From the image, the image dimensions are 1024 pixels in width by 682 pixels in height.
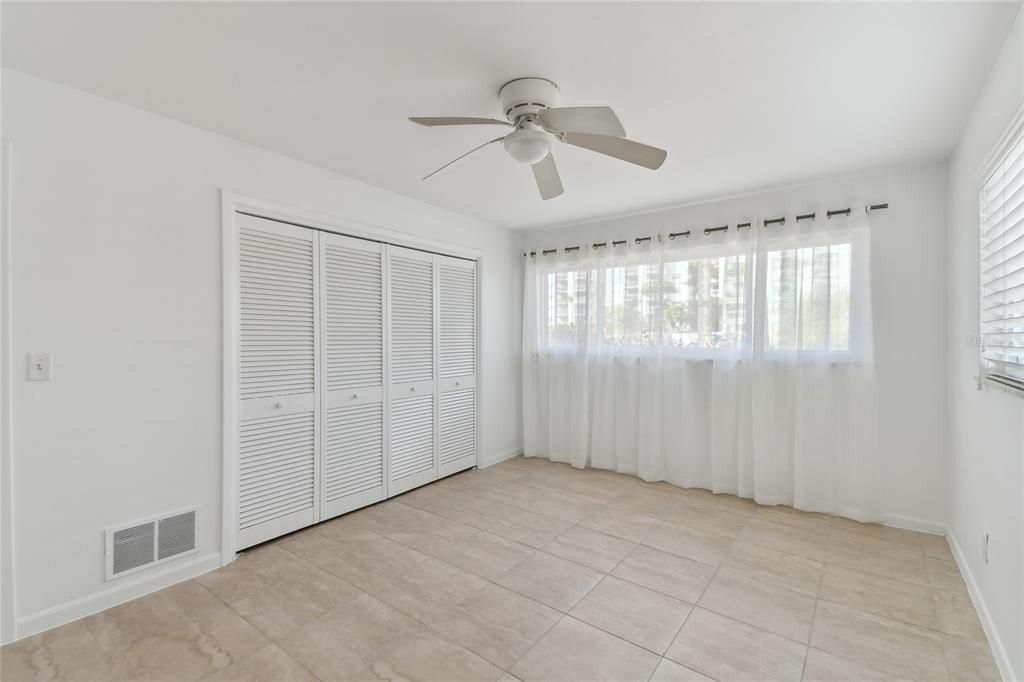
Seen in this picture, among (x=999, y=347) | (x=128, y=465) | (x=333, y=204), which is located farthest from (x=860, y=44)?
(x=128, y=465)

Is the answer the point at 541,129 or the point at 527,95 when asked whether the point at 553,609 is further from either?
the point at 527,95

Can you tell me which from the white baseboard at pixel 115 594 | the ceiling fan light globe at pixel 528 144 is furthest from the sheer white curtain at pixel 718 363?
the white baseboard at pixel 115 594

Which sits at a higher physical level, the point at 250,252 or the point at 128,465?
the point at 250,252

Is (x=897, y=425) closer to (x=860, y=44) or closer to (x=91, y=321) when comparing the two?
(x=860, y=44)

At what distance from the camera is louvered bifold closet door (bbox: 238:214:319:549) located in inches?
110

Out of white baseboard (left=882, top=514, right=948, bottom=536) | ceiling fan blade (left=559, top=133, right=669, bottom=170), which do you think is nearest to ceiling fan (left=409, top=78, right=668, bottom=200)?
ceiling fan blade (left=559, top=133, right=669, bottom=170)

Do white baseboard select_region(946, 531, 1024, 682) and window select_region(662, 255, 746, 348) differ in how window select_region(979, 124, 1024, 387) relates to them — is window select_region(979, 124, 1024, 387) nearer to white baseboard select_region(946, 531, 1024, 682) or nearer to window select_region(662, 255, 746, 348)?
white baseboard select_region(946, 531, 1024, 682)

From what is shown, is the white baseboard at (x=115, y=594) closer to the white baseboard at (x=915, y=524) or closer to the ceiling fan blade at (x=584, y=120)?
the ceiling fan blade at (x=584, y=120)

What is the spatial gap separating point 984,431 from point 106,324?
4163 mm

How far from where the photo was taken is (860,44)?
1.77 metres

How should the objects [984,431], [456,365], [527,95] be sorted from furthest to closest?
[456,365] → [984,431] → [527,95]

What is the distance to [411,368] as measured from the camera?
3865 mm

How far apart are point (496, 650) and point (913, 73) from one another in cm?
299

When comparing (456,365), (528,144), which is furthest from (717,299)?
(528,144)
